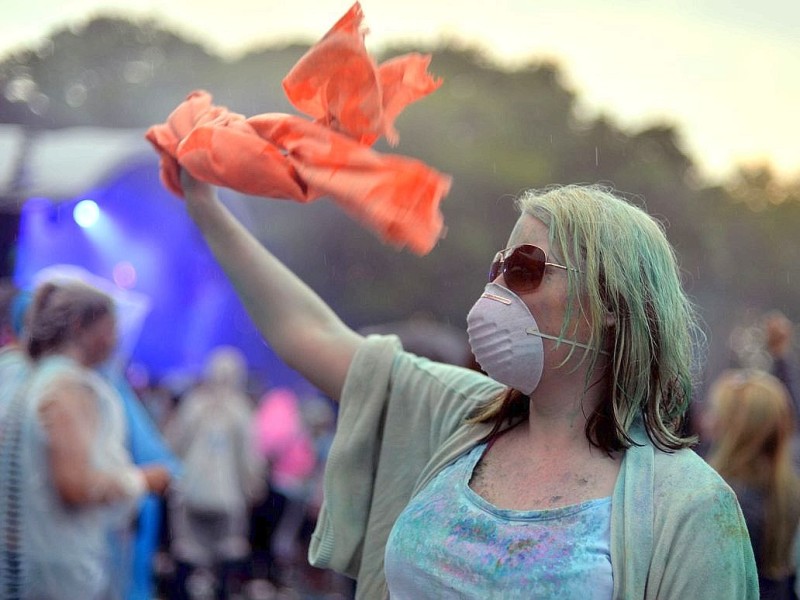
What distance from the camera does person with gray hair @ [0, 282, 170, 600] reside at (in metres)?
3.27

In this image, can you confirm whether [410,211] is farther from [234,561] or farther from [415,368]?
[234,561]

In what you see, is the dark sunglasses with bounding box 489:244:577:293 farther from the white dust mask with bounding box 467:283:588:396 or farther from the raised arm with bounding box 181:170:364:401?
the raised arm with bounding box 181:170:364:401

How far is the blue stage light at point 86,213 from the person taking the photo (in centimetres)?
880

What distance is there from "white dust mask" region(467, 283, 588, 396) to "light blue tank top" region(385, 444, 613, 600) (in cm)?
22

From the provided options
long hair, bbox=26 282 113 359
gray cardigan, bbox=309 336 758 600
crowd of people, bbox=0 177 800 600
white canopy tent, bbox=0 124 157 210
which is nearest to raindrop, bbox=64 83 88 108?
white canopy tent, bbox=0 124 157 210

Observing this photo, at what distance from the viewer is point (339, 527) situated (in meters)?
2.18

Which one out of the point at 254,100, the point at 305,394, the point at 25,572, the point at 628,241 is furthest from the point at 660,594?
the point at 254,100

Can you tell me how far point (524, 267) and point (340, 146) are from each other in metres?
0.49

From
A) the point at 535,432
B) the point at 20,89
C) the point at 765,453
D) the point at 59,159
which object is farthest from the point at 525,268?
the point at 20,89

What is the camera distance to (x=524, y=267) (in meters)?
2.00

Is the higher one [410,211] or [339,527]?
[410,211]

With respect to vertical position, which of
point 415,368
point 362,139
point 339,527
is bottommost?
point 339,527

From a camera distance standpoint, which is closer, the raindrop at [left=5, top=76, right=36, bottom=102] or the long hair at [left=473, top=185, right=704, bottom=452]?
the long hair at [left=473, top=185, right=704, bottom=452]

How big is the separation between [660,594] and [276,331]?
986 mm
